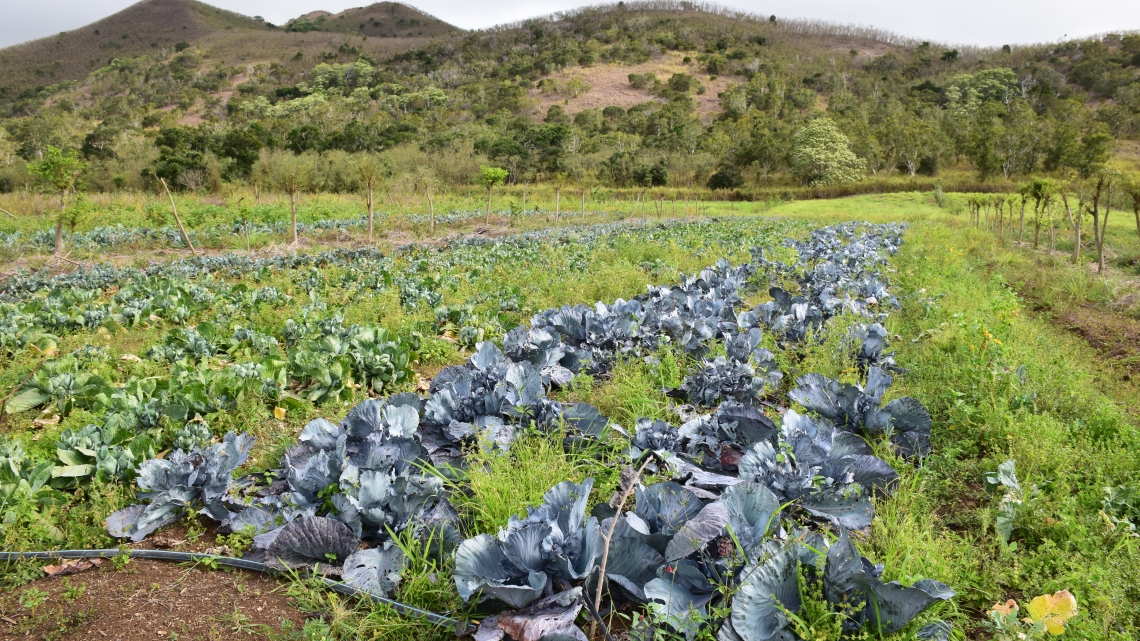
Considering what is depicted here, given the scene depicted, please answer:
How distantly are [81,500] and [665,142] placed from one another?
5975 cm

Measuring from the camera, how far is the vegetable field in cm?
181

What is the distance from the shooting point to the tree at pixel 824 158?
4638 centimetres

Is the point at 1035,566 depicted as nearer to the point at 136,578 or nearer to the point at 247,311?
the point at 136,578

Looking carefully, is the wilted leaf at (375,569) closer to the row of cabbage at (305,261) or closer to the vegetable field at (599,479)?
the vegetable field at (599,479)

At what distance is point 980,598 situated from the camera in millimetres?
2117

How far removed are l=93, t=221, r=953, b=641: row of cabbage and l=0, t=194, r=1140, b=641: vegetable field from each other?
0.01 m

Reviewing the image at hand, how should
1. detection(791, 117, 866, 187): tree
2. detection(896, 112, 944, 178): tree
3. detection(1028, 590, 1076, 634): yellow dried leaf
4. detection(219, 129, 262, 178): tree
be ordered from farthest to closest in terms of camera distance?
detection(896, 112, 944, 178): tree < detection(791, 117, 866, 187): tree < detection(219, 129, 262, 178): tree < detection(1028, 590, 1076, 634): yellow dried leaf

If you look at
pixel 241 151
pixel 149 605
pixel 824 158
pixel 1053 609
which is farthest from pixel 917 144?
pixel 149 605

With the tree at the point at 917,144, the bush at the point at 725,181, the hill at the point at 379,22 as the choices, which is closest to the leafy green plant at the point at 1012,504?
the bush at the point at 725,181

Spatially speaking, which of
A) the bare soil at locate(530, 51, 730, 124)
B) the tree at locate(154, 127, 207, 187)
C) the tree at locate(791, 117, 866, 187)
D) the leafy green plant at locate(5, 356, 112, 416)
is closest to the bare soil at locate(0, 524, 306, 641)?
the leafy green plant at locate(5, 356, 112, 416)

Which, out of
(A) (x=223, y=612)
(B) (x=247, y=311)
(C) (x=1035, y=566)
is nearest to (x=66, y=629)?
(A) (x=223, y=612)

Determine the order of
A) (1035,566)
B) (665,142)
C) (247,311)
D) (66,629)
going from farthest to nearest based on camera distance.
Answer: (665,142)
(247,311)
(1035,566)
(66,629)

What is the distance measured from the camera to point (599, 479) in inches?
104

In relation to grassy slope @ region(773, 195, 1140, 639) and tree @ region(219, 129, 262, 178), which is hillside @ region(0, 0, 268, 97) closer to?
tree @ region(219, 129, 262, 178)
